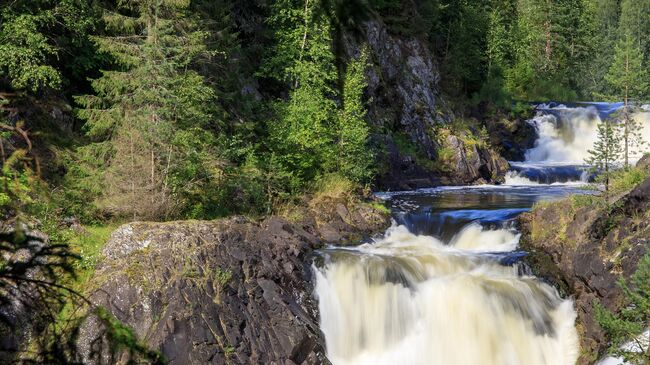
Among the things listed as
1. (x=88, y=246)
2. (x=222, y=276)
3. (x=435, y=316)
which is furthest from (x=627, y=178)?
(x=88, y=246)

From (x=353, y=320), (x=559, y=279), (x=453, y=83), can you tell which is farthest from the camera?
(x=453, y=83)

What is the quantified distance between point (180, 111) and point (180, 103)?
281 millimetres

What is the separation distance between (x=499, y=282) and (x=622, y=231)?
3.05 metres

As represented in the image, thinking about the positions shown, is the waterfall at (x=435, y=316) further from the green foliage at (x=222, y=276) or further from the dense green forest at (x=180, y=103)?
the dense green forest at (x=180, y=103)

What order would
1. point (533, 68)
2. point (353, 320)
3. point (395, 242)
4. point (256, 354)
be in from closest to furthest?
point (256, 354) < point (353, 320) < point (395, 242) < point (533, 68)

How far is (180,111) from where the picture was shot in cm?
1387

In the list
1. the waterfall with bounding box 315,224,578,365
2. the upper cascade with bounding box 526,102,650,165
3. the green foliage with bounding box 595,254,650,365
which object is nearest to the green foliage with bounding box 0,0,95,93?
the waterfall with bounding box 315,224,578,365

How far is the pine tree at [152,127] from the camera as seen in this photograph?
12.8 metres

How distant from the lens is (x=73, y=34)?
16172 millimetres

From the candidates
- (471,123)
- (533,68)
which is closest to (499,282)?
(471,123)

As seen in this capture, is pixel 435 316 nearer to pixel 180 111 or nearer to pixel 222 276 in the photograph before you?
pixel 222 276

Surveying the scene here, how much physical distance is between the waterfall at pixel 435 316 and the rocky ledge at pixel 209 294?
2.60 ft

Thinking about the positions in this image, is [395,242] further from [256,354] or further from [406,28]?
[406,28]

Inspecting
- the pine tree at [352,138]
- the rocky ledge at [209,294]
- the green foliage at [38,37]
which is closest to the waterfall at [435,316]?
the rocky ledge at [209,294]
